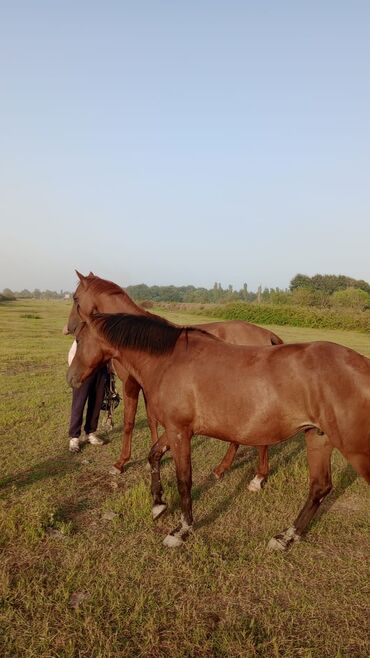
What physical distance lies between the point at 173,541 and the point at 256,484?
158cm

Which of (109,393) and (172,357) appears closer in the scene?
(172,357)

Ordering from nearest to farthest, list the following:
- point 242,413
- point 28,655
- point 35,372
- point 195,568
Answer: point 28,655, point 195,568, point 242,413, point 35,372

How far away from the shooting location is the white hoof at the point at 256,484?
16.3ft

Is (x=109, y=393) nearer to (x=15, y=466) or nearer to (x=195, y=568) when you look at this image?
(x=15, y=466)

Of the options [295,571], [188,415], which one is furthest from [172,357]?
[295,571]

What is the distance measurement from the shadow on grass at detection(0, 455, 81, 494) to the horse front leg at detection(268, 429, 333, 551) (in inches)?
109

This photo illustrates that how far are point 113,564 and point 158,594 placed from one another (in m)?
0.50

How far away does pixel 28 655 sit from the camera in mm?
2529

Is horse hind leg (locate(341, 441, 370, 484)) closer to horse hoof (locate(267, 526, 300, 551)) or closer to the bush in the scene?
horse hoof (locate(267, 526, 300, 551))

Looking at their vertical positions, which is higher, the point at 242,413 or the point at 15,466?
the point at 242,413

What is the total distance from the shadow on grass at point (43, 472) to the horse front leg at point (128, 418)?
1.76ft

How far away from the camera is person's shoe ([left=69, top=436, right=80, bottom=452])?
6.06 metres

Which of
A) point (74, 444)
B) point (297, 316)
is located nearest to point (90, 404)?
point (74, 444)

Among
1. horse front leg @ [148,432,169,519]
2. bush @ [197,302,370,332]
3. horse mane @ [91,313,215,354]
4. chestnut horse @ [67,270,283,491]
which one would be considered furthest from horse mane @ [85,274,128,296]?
bush @ [197,302,370,332]
